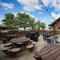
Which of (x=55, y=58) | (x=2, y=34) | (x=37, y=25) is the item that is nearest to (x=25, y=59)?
(x=55, y=58)

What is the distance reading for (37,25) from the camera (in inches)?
1363

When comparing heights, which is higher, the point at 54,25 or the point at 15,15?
the point at 15,15

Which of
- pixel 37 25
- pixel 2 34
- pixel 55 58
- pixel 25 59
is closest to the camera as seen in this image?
pixel 55 58

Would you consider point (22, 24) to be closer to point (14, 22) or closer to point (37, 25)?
point (14, 22)

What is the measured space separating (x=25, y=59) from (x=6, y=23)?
78.6 ft

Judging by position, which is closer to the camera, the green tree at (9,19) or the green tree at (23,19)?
the green tree at (9,19)

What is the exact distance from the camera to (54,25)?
19.5m

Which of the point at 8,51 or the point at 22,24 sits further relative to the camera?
the point at 22,24

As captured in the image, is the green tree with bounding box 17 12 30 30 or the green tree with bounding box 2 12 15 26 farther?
the green tree with bounding box 17 12 30 30

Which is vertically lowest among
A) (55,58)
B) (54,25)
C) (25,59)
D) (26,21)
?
(25,59)

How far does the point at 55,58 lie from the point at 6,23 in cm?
2660

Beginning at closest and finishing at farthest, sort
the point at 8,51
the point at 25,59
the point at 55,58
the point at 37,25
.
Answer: the point at 55,58
the point at 25,59
the point at 8,51
the point at 37,25

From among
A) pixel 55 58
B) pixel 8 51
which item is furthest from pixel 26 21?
pixel 55 58

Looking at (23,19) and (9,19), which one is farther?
(23,19)
